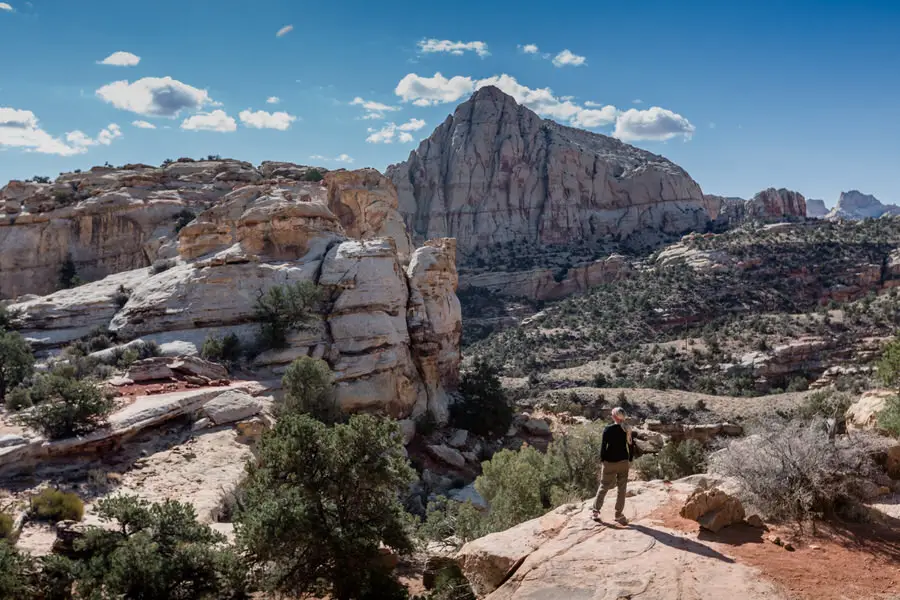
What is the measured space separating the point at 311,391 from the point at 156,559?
36.7 ft

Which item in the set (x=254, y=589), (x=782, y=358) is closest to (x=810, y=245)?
(x=782, y=358)

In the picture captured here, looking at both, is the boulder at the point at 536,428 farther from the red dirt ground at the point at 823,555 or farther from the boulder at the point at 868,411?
the red dirt ground at the point at 823,555

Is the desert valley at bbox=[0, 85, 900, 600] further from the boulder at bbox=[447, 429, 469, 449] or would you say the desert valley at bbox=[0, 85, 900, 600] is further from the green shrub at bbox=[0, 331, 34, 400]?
the boulder at bbox=[447, 429, 469, 449]

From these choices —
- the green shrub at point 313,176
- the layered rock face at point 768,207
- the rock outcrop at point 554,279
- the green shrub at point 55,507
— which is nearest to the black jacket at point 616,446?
the green shrub at point 55,507

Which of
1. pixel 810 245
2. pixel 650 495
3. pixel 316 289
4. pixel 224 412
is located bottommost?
pixel 224 412

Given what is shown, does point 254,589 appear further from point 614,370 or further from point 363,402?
point 614,370

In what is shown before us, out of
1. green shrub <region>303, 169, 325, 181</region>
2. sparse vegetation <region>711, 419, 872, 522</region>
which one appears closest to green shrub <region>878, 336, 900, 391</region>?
sparse vegetation <region>711, 419, 872, 522</region>

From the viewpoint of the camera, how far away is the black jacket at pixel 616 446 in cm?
928

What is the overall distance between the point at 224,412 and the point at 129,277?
56.0ft

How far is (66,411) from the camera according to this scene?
637 inches

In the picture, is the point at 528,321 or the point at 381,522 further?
the point at 528,321

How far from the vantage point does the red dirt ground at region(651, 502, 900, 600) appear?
6691 mm

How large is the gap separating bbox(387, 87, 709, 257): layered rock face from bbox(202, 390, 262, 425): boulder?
83107 mm

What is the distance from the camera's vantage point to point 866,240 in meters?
66.6
